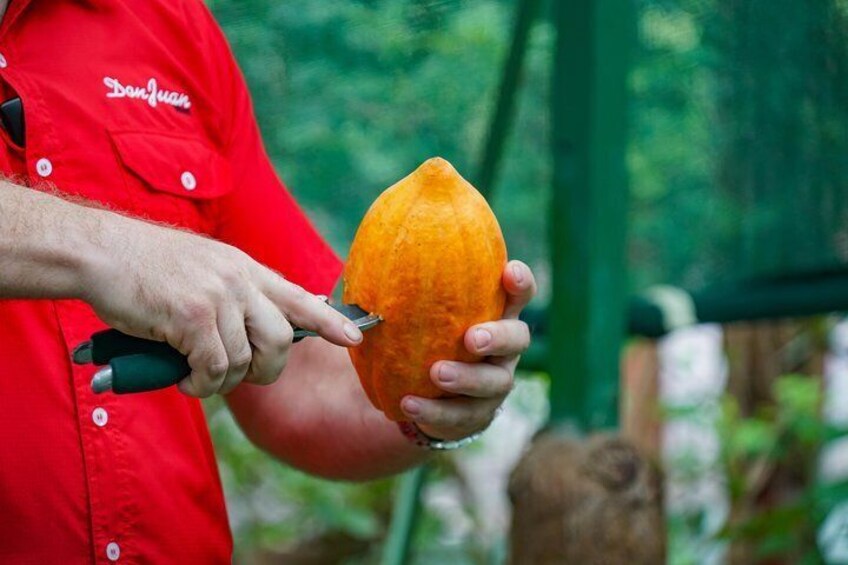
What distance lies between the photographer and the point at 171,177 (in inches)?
63.3

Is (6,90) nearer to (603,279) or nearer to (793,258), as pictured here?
(603,279)

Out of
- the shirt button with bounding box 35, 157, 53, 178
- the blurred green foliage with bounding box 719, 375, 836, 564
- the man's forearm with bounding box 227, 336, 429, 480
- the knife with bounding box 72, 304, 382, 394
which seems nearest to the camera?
the knife with bounding box 72, 304, 382, 394

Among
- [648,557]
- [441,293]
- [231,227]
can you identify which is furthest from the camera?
[648,557]

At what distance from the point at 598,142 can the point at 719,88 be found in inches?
27.7

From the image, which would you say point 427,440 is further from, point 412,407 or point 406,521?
point 406,521

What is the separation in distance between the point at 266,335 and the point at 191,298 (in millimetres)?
80

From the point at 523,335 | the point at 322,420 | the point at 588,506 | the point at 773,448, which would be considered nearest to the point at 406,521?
the point at 588,506

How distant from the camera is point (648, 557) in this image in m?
2.19

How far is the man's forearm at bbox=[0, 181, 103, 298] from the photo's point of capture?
117cm

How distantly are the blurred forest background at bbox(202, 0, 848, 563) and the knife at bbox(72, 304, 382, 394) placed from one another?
4.20 feet

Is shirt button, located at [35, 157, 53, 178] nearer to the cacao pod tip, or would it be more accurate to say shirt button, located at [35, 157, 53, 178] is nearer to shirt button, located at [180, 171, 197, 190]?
shirt button, located at [180, 171, 197, 190]

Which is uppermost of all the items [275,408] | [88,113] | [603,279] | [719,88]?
[719,88]

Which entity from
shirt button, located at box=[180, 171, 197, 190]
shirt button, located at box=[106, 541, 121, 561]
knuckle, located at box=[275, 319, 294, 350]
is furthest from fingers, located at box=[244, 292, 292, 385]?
shirt button, located at box=[180, 171, 197, 190]

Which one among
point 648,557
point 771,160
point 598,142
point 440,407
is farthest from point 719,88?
point 440,407
